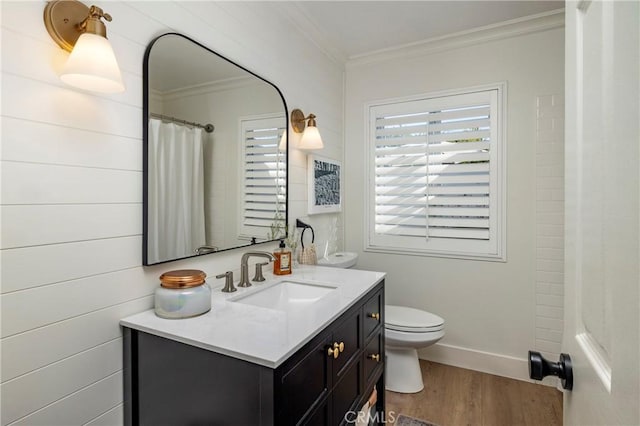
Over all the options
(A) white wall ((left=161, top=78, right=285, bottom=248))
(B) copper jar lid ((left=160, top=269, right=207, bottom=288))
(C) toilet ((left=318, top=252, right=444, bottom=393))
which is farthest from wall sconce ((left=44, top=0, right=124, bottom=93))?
(C) toilet ((left=318, top=252, right=444, bottom=393))

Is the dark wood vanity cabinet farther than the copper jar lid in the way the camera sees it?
No

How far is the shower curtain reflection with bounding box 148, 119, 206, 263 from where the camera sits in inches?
50.9

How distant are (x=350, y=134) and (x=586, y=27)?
7.70ft

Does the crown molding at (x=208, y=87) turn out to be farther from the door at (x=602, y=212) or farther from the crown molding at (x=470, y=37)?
the crown molding at (x=470, y=37)

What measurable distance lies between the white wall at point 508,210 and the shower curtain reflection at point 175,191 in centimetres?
170

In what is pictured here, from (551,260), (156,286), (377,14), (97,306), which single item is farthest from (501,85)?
(97,306)

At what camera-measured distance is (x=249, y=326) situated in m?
1.12

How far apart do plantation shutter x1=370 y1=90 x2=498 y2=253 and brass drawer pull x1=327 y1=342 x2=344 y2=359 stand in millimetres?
1620

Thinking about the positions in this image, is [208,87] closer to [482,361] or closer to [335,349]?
[335,349]

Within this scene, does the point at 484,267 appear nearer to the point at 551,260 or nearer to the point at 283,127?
the point at 551,260

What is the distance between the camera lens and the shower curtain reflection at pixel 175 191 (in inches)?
50.9

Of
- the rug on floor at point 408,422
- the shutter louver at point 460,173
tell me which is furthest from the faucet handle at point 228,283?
the shutter louver at point 460,173

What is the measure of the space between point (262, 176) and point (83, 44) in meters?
1.06

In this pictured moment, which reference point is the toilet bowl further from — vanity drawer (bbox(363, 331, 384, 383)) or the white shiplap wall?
the white shiplap wall
